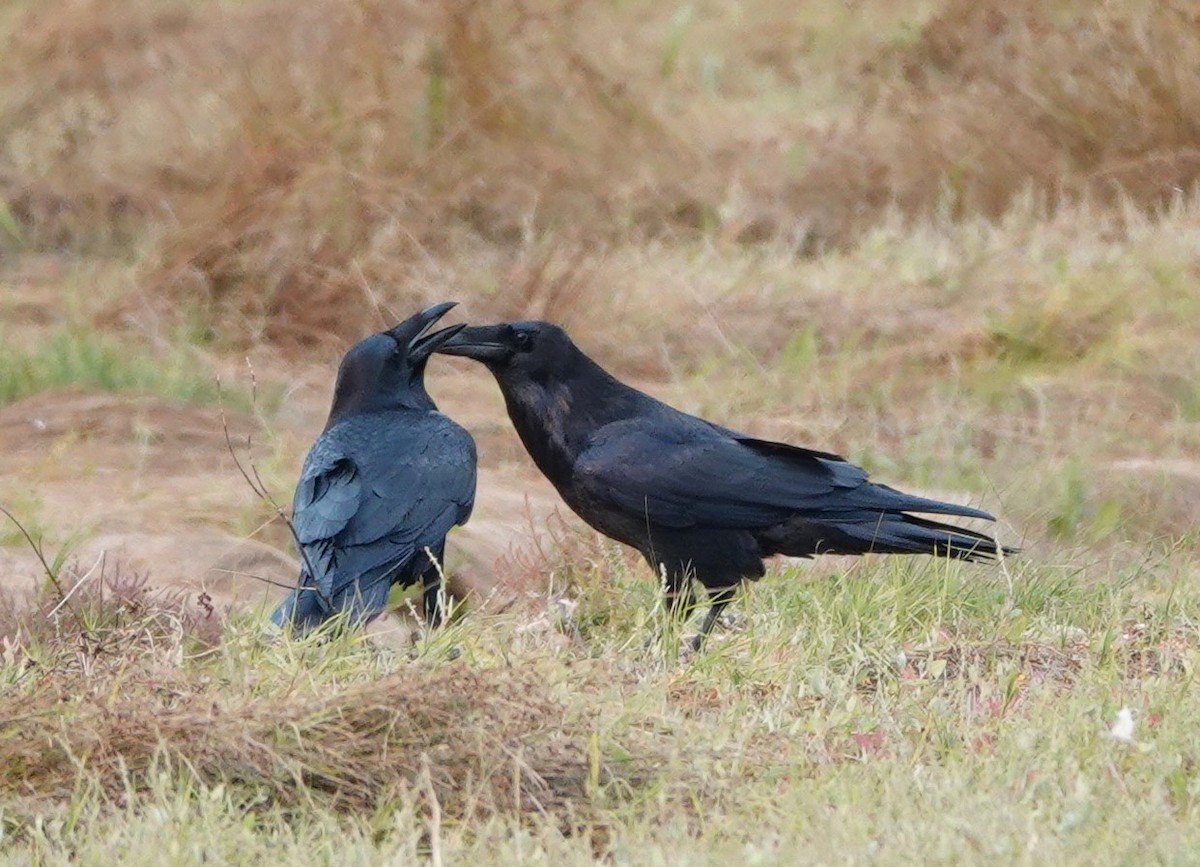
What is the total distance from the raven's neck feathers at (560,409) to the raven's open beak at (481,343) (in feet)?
0.21

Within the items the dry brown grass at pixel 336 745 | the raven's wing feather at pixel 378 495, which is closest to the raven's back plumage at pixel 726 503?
the raven's wing feather at pixel 378 495

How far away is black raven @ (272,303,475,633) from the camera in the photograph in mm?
4734

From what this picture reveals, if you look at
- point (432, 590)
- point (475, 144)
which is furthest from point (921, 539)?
point (475, 144)

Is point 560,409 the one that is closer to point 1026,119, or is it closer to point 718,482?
point 718,482

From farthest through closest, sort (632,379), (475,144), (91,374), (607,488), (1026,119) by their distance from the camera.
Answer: (1026,119), (475,144), (632,379), (91,374), (607,488)

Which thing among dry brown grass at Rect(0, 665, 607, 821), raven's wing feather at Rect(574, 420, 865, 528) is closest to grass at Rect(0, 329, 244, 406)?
raven's wing feather at Rect(574, 420, 865, 528)

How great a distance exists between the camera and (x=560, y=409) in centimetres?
529

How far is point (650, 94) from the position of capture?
11578mm

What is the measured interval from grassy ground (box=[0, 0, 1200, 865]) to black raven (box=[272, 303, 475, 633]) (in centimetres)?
20

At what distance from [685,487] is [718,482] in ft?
0.31

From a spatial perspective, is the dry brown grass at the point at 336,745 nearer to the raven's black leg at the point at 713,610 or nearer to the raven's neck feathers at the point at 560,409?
the raven's black leg at the point at 713,610

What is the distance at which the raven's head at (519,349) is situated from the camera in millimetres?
5332

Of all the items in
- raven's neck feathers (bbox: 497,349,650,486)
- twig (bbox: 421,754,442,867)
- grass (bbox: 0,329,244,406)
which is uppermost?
raven's neck feathers (bbox: 497,349,650,486)

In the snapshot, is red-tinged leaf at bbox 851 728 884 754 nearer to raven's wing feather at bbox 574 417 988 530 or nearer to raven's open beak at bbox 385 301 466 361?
raven's wing feather at bbox 574 417 988 530
